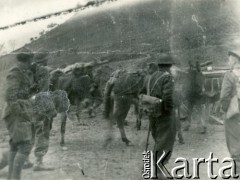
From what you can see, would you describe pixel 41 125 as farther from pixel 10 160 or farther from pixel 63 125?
pixel 10 160

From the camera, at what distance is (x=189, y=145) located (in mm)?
5273

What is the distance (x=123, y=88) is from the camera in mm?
5609

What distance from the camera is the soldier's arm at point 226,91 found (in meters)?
5.05

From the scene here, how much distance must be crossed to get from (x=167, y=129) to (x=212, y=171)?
708 millimetres

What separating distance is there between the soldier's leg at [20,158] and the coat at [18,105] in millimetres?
65

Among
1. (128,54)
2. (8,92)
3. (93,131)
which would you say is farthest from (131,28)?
(8,92)

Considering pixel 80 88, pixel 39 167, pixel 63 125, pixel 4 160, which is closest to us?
pixel 4 160

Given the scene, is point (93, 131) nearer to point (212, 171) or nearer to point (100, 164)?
point (100, 164)

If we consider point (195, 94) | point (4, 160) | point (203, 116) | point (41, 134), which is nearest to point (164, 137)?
point (203, 116)

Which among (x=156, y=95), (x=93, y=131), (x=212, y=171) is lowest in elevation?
(x=212, y=171)

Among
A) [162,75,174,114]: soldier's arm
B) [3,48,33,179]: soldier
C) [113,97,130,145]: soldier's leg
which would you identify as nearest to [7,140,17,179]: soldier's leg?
[3,48,33,179]: soldier

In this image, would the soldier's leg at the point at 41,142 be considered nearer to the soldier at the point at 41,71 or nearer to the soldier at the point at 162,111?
the soldier at the point at 41,71

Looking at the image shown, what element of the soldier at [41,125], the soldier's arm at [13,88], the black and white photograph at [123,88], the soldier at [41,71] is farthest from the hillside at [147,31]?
the soldier's arm at [13,88]

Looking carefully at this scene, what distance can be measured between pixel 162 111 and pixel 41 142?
151 cm
